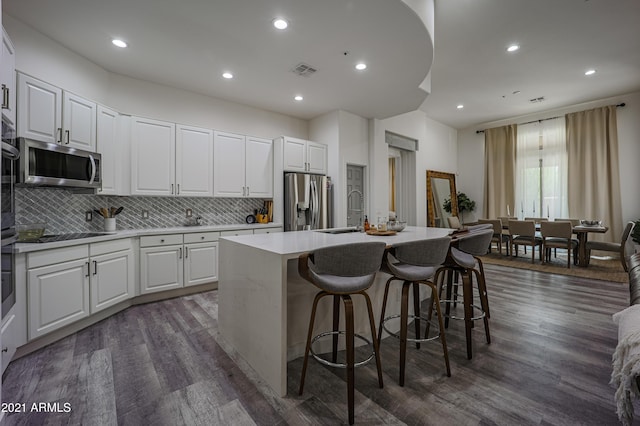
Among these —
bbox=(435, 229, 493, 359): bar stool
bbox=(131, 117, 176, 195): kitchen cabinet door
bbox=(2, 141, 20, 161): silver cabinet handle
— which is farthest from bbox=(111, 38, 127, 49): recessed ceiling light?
bbox=(435, 229, 493, 359): bar stool

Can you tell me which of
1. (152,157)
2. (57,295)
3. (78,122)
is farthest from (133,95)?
(57,295)

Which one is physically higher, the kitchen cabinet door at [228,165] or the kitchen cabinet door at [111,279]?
the kitchen cabinet door at [228,165]

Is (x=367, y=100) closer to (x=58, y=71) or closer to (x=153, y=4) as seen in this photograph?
(x=153, y=4)

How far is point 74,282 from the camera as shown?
2578 millimetres

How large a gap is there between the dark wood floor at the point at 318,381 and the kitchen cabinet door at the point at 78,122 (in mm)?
1879

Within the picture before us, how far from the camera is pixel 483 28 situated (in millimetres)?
3471

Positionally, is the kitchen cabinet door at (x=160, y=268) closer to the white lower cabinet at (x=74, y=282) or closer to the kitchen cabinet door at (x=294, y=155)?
the white lower cabinet at (x=74, y=282)

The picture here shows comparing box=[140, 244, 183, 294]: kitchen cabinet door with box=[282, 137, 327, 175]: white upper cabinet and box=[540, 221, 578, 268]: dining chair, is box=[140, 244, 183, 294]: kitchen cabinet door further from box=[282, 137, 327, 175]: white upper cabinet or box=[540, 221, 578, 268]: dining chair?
box=[540, 221, 578, 268]: dining chair

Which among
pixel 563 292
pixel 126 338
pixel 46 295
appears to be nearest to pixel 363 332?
pixel 126 338

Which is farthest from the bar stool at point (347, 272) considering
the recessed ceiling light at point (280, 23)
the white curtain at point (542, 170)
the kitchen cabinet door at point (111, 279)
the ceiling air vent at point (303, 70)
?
the white curtain at point (542, 170)

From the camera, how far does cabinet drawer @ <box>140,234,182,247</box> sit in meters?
Answer: 3.37

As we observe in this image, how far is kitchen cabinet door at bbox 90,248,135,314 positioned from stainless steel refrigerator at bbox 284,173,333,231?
2194 millimetres

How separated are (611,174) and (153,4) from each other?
841cm

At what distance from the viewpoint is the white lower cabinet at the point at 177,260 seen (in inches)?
133
